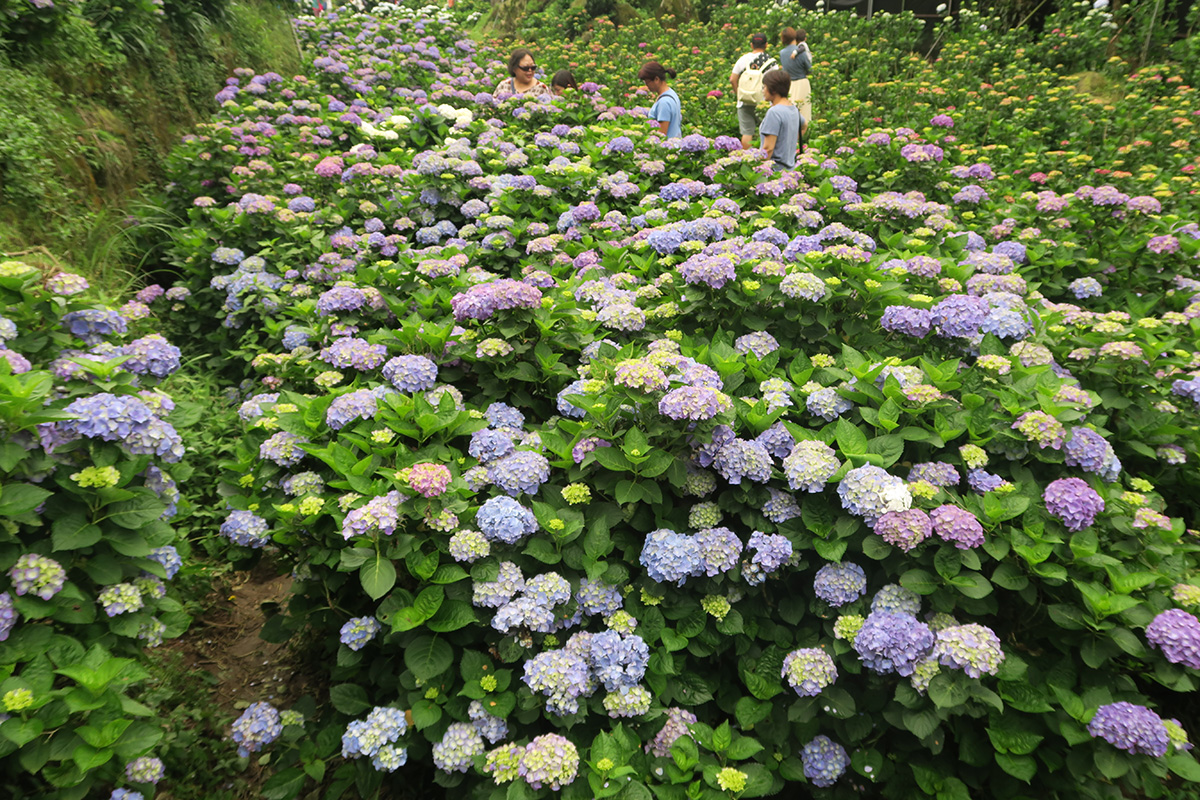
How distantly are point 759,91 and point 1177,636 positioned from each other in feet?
23.1

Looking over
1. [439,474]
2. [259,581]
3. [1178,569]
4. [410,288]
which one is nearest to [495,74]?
[410,288]

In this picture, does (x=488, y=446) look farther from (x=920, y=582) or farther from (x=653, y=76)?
(x=653, y=76)

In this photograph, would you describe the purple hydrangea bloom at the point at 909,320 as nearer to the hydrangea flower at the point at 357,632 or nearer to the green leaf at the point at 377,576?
the green leaf at the point at 377,576

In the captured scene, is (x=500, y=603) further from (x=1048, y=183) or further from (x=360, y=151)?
(x=1048, y=183)

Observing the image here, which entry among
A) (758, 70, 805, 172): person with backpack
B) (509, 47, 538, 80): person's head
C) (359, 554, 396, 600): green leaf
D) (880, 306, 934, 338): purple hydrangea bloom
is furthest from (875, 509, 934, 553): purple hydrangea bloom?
(509, 47, 538, 80): person's head

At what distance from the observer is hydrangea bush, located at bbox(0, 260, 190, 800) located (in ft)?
5.88

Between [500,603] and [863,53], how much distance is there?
38.3 feet

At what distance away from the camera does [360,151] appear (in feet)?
17.9

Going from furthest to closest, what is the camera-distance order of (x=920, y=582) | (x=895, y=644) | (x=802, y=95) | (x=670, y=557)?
(x=802, y=95), (x=670, y=557), (x=920, y=582), (x=895, y=644)

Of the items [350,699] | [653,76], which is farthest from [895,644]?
[653,76]

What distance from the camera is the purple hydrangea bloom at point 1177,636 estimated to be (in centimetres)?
183

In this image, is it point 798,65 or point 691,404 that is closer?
point 691,404

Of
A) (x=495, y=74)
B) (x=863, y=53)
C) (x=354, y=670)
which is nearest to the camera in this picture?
(x=354, y=670)

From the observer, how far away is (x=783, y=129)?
238 inches
